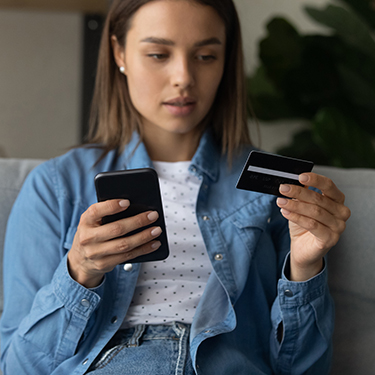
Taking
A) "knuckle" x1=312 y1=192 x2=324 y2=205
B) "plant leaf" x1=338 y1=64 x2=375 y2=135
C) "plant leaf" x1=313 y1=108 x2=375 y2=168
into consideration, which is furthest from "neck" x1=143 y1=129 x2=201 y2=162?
"plant leaf" x1=338 y1=64 x2=375 y2=135

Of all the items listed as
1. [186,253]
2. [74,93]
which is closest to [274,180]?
[186,253]

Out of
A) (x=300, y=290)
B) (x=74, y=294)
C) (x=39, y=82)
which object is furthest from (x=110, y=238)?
(x=39, y=82)

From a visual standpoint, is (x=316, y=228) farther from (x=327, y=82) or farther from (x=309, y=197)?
(x=327, y=82)

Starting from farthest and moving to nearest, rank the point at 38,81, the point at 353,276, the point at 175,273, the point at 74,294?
the point at 38,81 → the point at 353,276 → the point at 175,273 → the point at 74,294

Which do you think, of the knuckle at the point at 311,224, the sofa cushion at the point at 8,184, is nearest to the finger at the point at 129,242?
the knuckle at the point at 311,224

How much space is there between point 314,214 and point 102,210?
339 mm

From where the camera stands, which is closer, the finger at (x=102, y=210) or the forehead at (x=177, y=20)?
the finger at (x=102, y=210)

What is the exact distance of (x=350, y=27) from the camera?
1.80 metres

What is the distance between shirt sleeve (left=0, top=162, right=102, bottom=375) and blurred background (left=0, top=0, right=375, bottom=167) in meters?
1.36

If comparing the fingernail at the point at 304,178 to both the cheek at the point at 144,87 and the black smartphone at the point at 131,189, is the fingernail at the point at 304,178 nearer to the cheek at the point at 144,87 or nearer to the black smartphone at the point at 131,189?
the black smartphone at the point at 131,189

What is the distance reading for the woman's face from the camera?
0.90 m

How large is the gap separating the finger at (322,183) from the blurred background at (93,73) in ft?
4.39

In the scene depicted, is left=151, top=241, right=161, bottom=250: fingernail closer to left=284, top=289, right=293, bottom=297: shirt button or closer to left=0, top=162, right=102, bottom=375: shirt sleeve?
left=0, top=162, right=102, bottom=375: shirt sleeve

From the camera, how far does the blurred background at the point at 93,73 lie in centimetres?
206
